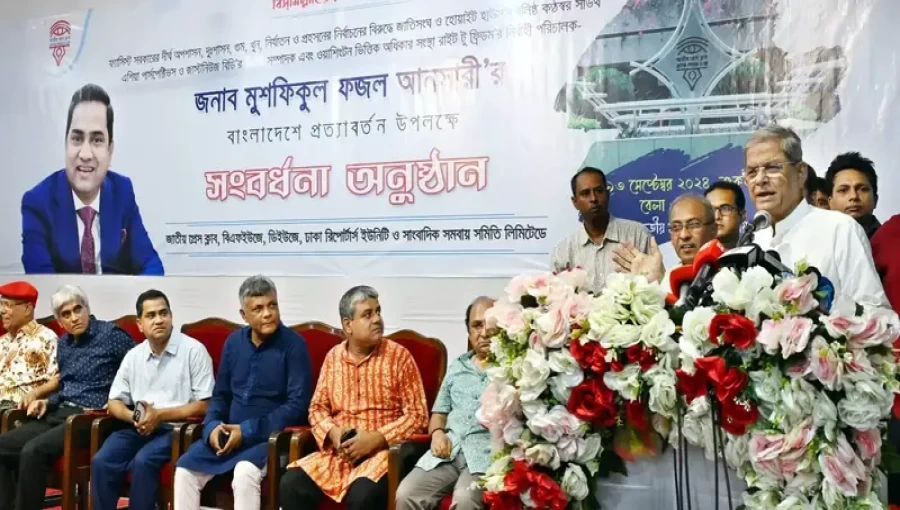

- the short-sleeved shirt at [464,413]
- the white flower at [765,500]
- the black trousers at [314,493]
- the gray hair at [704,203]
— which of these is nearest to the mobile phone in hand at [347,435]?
A: the black trousers at [314,493]

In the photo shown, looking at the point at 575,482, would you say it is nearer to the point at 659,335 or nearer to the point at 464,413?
the point at 659,335

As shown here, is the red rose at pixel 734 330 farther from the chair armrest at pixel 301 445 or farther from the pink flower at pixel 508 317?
the chair armrest at pixel 301 445

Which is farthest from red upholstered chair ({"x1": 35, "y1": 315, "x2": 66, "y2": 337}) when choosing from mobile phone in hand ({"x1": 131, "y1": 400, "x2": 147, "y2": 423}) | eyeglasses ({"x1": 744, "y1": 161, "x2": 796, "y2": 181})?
eyeglasses ({"x1": 744, "y1": 161, "x2": 796, "y2": 181})

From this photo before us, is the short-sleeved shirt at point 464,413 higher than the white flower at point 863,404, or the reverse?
the white flower at point 863,404

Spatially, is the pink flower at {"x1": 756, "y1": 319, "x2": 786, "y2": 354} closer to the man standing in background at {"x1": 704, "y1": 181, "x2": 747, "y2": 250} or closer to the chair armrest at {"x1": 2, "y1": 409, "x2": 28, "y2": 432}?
the man standing in background at {"x1": 704, "y1": 181, "x2": 747, "y2": 250}

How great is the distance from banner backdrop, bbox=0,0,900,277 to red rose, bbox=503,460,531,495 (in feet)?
6.71

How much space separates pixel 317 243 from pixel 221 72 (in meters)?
1.09

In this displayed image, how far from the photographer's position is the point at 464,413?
3604 millimetres

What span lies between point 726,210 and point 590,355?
1852 mm

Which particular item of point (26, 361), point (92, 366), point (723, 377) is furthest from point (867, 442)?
point (26, 361)

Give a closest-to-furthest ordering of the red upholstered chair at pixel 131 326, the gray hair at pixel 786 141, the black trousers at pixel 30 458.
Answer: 1. the gray hair at pixel 786 141
2. the black trousers at pixel 30 458
3. the red upholstered chair at pixel 131 326

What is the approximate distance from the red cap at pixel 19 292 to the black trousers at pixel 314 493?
6.92ft

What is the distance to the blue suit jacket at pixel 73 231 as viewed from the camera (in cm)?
529

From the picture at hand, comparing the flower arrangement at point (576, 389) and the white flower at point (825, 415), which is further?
the flower arrangement at point (576, 389)
